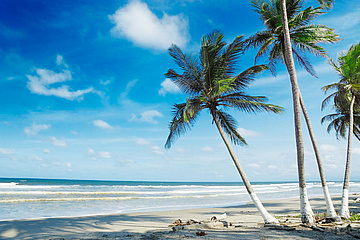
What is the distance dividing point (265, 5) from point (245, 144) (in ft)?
18.2

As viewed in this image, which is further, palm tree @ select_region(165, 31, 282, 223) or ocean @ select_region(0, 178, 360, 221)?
ocean @ select_region(0, 178, 360, 221)

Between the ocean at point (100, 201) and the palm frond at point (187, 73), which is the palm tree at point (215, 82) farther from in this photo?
the ocean at point (100, 201)

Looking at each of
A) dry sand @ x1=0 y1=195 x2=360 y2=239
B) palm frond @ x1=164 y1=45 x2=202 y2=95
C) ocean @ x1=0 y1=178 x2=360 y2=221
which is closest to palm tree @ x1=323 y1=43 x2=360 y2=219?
dry sand @ x1=0 y1=195 x2=360 y2=239

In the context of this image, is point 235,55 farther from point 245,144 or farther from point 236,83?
point 245,144

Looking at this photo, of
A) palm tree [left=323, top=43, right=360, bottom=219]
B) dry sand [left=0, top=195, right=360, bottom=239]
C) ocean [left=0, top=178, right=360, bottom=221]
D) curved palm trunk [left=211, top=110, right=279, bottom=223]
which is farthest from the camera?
ocean [left=0, top=178, right=360, bottom=221]

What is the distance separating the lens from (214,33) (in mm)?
9516

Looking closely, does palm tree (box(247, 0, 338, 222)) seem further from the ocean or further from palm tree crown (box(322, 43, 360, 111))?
the ocean

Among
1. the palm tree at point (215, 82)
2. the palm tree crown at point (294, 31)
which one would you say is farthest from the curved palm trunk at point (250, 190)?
the palm tree crown at point (294, 31)

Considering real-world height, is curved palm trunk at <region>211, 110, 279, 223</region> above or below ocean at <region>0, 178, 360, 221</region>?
above

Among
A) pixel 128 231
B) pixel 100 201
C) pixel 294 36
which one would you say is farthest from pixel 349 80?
pixel 100 201

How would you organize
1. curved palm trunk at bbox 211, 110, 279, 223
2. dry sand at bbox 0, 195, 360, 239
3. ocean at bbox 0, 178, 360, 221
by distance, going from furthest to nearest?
1. ocean at bbox 0, 178, 360, 221
2. curved palm trunk at bbox 211, 110, 279, 223
3. dry sand at bbox 0, 195, 360, 239

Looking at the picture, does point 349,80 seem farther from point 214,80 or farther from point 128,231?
point 128,231

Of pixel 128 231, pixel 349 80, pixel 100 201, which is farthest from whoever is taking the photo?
pixel 100 201

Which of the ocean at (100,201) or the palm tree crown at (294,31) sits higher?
the palm tree crown at (294,31)
